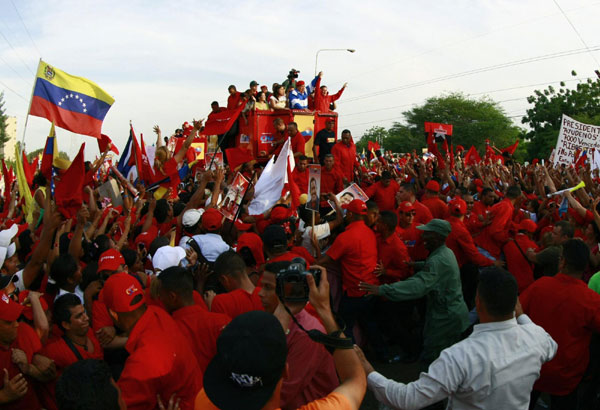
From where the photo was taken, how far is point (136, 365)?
2.72 meters

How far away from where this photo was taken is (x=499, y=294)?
2.91m

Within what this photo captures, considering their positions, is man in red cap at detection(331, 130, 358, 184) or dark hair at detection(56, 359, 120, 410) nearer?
dark hair at detection(56, 359, 120, 410)

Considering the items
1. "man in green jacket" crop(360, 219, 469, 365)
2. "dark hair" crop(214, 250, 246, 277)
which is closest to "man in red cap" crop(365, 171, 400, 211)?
"man in green jacket" crop(360, 219, 469, 365)

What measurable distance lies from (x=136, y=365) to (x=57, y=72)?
20.4 ft

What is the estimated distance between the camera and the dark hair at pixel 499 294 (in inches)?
114

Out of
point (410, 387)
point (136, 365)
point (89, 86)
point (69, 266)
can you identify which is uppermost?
point (89, 86)

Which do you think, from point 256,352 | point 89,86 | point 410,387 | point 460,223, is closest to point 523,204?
point 460,223

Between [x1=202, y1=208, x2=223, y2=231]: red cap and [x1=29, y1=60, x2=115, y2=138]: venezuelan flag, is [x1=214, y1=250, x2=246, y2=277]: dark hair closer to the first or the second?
[x1=202, y1=208, x2=223, y2=231]: red cap

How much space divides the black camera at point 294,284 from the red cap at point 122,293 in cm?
123

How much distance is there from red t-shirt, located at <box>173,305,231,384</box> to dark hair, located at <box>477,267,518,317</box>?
1631mm

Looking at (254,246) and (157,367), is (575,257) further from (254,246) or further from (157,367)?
(157,367)

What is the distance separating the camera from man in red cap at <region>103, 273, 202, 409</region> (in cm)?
268

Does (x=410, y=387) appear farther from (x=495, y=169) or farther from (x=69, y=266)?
(x=495, y=169)

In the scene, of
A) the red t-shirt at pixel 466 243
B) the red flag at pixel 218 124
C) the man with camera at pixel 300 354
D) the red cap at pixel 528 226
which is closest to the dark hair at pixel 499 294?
the man with camera at pixel 300 354
